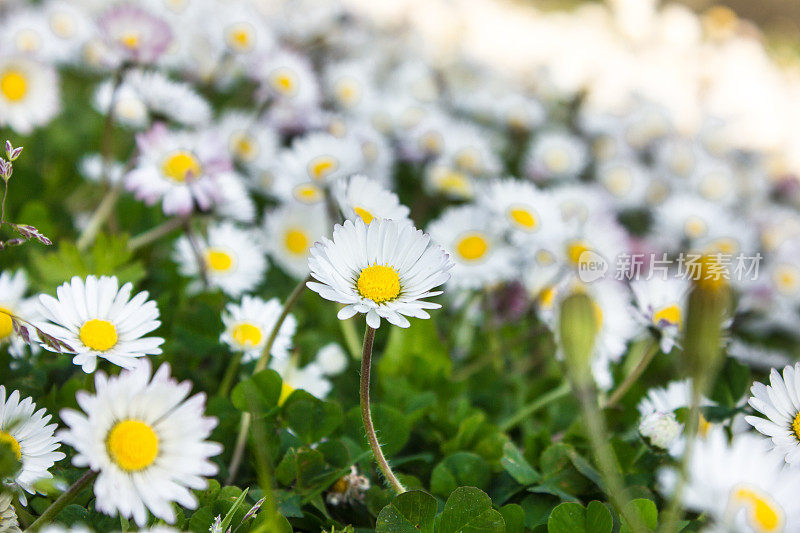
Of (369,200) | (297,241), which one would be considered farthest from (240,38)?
(369,200)

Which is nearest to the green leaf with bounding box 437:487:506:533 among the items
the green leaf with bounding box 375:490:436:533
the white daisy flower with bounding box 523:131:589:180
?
the green leaf with bounding box 375:490:436:533

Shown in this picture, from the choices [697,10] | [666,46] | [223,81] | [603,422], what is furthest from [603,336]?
[697,10]

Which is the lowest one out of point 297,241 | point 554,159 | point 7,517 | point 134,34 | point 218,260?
point 7,517

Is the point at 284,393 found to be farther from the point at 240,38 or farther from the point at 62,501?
the point at 240,38

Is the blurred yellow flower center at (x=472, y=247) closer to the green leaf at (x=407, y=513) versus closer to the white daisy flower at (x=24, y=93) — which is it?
the green leaf at (x=407, y=513)

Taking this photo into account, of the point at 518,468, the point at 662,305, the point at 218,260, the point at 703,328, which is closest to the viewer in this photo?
the point at 703,328

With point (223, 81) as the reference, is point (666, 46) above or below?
above

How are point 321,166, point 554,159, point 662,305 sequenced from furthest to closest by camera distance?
1. point 554,159
2. point 321,166
3. point 662,305

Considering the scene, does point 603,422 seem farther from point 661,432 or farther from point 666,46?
point 666,46
